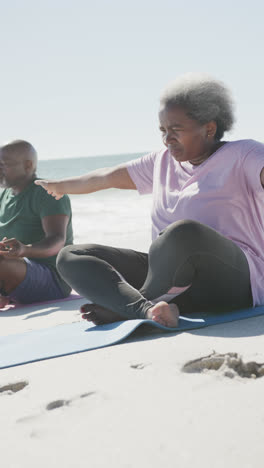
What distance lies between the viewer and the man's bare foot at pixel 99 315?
302 cm

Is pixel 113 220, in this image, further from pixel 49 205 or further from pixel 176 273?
pixel 176 273

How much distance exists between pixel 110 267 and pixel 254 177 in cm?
83

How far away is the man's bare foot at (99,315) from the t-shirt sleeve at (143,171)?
0.82 metres

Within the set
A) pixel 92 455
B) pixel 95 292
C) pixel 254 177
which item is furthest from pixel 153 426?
pixel 254 177

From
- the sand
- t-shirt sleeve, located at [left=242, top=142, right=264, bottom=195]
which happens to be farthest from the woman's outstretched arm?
the sand

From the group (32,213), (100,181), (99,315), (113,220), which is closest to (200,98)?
(100,181)

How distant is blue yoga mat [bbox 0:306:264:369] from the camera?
2.60 m

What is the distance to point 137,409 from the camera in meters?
1.88

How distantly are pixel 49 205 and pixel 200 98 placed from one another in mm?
1712

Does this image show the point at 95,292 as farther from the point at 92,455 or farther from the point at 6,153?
the point at 6,153

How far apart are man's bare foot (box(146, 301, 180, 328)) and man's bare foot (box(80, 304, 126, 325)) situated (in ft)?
0.87

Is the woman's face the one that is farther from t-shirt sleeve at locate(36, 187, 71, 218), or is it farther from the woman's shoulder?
t-shirt sleeve at locate(36, 187, 71, 218)

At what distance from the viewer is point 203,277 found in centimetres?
294

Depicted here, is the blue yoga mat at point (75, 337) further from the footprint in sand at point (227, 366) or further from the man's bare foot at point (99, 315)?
the footprint in sand at point (227, 366)
